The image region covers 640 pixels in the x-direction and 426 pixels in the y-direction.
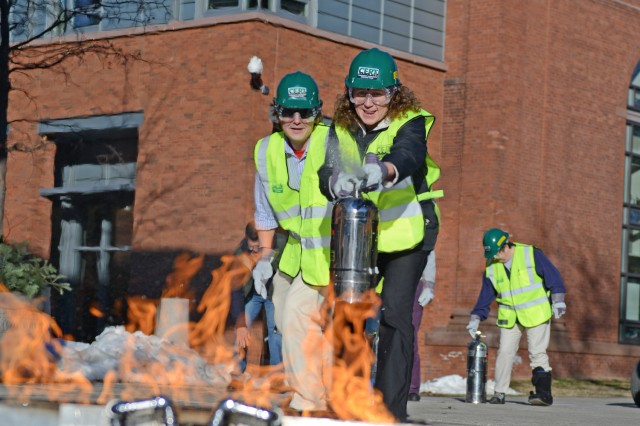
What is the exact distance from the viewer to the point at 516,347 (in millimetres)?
15883

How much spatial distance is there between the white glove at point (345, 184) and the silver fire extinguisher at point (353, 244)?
44 millimetres

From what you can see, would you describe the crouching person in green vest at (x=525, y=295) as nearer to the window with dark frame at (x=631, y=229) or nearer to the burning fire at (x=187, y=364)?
the burning fire at (x=187, y=364)

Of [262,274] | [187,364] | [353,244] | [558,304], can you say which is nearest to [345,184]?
[353,244]

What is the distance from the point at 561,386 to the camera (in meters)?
22.2

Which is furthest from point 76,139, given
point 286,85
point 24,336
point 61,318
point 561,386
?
point 286,85

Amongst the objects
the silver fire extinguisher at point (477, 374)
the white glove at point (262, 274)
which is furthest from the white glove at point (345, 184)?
the silver fire extinguisher at point (477, 374)

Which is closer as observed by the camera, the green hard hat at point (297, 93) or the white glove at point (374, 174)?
the white glove at point (374, 174)

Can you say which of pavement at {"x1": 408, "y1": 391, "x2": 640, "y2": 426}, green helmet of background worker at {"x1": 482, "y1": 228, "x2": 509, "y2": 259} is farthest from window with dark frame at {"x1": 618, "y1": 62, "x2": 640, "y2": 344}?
green helmet of background worker at {"x1": 482, "y1": 228, "x2": 509, "y2": 259}

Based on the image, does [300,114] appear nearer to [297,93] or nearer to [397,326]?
[297,93]

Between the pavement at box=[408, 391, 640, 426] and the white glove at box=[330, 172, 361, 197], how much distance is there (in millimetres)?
2996

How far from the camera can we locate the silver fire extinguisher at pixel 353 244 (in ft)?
23.2

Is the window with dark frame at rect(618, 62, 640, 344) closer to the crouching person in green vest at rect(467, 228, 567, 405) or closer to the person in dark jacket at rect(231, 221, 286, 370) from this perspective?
the crouching person in green vest at rect(467, 228, 567, 405)

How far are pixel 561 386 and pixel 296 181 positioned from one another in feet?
48.2

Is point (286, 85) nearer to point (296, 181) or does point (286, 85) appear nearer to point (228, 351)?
point (296, 181)
